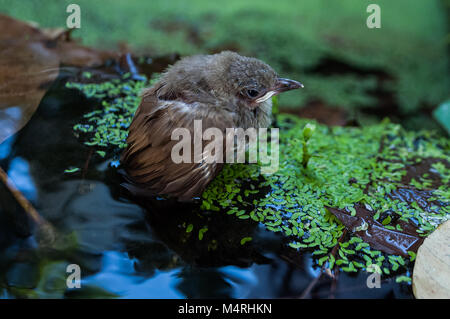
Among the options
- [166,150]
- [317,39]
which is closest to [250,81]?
[166,150]

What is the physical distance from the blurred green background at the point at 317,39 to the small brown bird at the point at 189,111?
4.28 feet

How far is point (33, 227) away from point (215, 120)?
3.08ft

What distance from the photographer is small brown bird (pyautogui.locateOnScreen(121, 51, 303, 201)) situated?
5.96 feet

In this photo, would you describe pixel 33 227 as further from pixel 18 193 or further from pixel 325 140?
pixel 325 140

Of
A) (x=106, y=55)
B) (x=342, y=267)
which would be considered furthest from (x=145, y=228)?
(x=106, y=55)

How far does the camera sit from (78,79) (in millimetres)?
2619

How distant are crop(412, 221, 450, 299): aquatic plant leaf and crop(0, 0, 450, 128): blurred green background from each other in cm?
178

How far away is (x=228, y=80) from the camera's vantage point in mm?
1974

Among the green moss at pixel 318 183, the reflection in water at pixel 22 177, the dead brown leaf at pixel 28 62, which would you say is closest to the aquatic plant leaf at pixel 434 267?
the green moss at pixel 318 183

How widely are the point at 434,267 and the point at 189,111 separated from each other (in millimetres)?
1256

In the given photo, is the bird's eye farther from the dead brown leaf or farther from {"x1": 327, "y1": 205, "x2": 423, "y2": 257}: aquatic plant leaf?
the dead brown leaf

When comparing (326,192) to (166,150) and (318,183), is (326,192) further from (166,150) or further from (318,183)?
(166,150)
